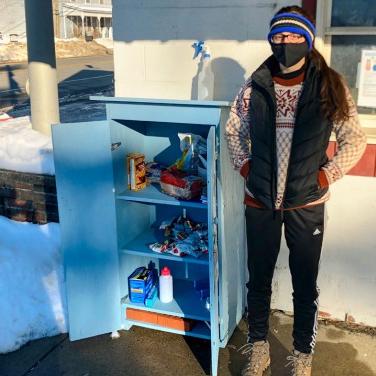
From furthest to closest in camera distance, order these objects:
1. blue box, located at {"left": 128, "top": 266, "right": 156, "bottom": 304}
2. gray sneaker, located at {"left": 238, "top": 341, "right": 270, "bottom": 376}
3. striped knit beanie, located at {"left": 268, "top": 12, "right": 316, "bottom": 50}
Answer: blue box, located at {"left": 128, "top": 266, "right": 156, "bottom": 304}, gray sneaker, located at {"left": 238, "top": 341, "right": 270, "bottom": 376}, striped knit beanie, located at {"left": 268, "top": 12, "right": 316, "bottom": 50}

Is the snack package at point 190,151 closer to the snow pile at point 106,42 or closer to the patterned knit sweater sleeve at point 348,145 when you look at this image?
the patterned knit sweater sleeve at point 348,145

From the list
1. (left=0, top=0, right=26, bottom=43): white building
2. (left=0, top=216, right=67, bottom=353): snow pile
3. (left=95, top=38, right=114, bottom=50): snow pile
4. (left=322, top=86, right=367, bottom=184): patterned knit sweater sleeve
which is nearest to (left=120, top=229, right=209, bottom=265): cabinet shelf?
(left=0, top=216, right=67, bottom=353): snow pile

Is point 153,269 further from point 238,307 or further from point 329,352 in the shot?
point 329,352

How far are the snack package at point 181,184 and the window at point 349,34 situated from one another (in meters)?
1.17

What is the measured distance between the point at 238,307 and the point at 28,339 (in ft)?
4.85

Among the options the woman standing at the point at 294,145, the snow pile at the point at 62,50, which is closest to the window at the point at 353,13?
the woman standing at the point at 294,145

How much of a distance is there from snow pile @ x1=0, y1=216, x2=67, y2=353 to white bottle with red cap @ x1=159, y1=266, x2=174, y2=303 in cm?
76

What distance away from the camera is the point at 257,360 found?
3195 millimetres

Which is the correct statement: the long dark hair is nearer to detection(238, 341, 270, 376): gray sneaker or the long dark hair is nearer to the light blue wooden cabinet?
the light blue wooden cabinet

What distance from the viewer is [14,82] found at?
1886 cm

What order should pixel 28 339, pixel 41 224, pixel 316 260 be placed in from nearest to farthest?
pixel 316 260, pixel 28 339, pixel 41 224

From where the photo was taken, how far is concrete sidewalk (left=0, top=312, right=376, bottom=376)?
334cm

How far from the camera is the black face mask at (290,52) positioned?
2.59m

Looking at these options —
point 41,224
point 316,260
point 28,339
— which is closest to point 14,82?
point 41,224
